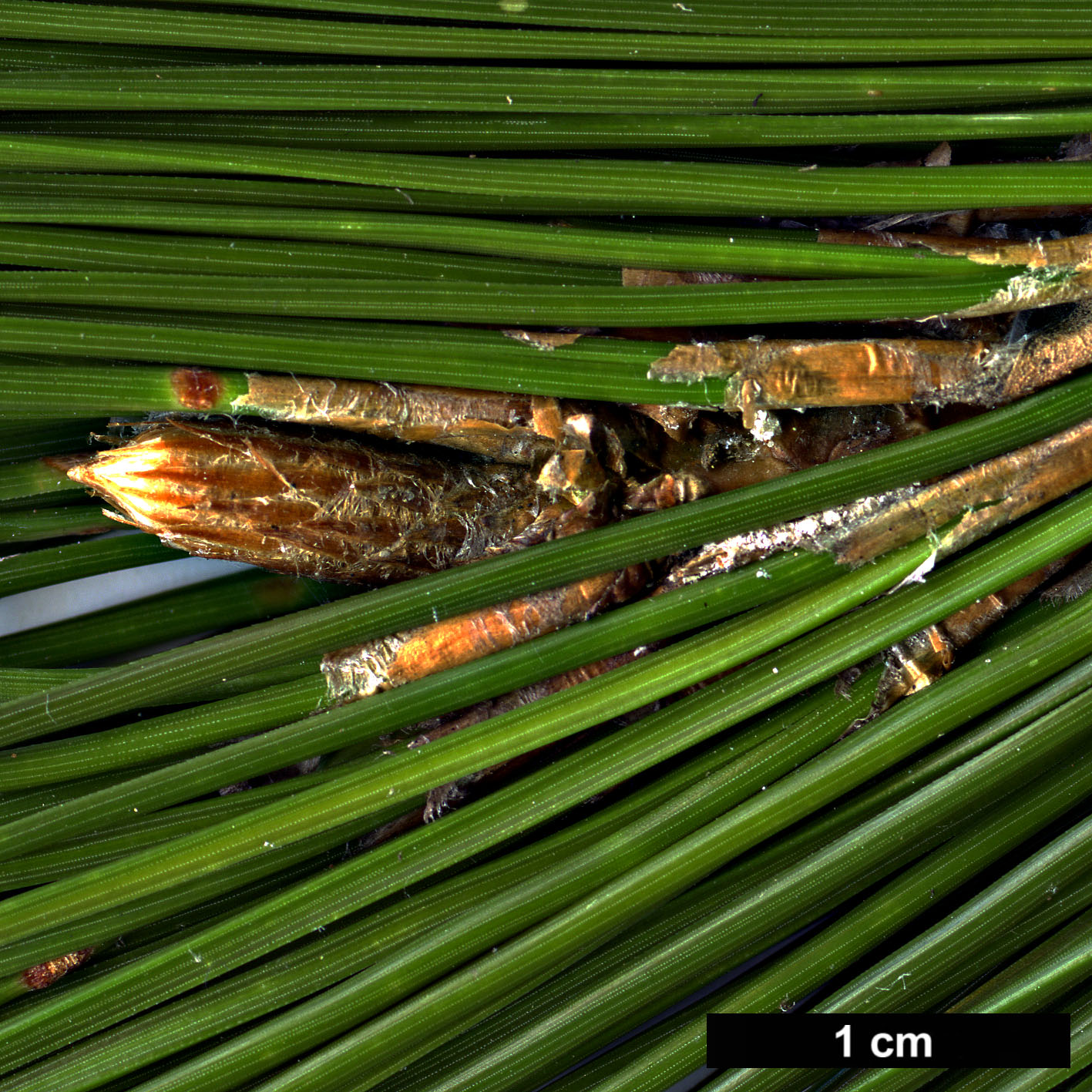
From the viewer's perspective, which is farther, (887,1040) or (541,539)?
(541,539)

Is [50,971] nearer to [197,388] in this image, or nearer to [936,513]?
[197,388]

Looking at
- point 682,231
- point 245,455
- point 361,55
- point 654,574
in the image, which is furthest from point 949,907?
point 361,55

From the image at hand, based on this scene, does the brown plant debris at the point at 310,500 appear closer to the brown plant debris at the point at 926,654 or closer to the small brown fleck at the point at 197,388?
the small brown fleck at the point at 197,388

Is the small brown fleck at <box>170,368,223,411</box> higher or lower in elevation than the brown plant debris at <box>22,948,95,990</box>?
higher

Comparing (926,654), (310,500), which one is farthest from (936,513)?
(310,500)

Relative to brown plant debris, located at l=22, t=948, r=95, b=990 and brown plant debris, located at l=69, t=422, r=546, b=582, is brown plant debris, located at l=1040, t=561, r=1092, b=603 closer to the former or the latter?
brown plant debris, located at l=69, t=422, r=546, b=582

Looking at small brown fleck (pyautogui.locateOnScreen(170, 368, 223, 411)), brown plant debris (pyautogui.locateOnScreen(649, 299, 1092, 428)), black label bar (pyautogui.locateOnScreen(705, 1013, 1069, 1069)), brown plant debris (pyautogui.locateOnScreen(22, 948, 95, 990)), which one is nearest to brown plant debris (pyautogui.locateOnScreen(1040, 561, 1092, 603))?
brown plant debris (pyautogui.locateOnScreen(649, 299, 1092, 428))

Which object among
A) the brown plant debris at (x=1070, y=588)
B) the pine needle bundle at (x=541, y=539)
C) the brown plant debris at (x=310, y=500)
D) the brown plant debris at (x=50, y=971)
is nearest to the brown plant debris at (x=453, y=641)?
the pine needle bundle at (x=541, y=539)
